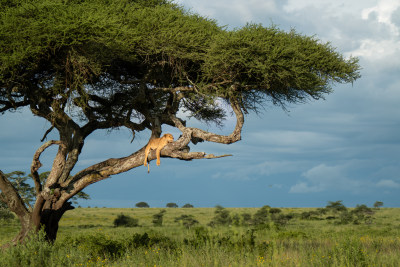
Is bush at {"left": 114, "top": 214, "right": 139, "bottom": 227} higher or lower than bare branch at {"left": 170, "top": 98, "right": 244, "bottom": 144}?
lower

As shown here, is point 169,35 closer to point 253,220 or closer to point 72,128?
point 72,128

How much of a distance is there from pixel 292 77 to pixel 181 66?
331 centimetres

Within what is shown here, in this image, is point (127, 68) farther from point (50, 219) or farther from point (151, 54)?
point (50, 219)

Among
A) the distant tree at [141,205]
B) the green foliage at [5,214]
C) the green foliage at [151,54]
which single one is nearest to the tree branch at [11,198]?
the green foliage at [151,54]

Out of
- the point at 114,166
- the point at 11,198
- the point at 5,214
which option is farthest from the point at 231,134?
the point at 5,214

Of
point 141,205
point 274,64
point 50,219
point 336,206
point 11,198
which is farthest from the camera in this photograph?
point 141,205

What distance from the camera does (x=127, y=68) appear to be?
13789 mm

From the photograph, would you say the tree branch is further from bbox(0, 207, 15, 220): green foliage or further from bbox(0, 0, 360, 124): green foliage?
bbox(0, 207, 15, 220): green foliage

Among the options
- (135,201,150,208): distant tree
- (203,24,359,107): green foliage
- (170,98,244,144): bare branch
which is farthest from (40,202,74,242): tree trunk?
(135,201,150,208): distant tree

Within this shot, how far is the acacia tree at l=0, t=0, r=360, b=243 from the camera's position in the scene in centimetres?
1083

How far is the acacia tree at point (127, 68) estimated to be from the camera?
35.5 ft

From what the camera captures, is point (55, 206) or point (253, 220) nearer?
point (55, 206)

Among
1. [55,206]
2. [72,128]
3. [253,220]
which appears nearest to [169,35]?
[72,128]

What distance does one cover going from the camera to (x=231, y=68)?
11.8 meters
